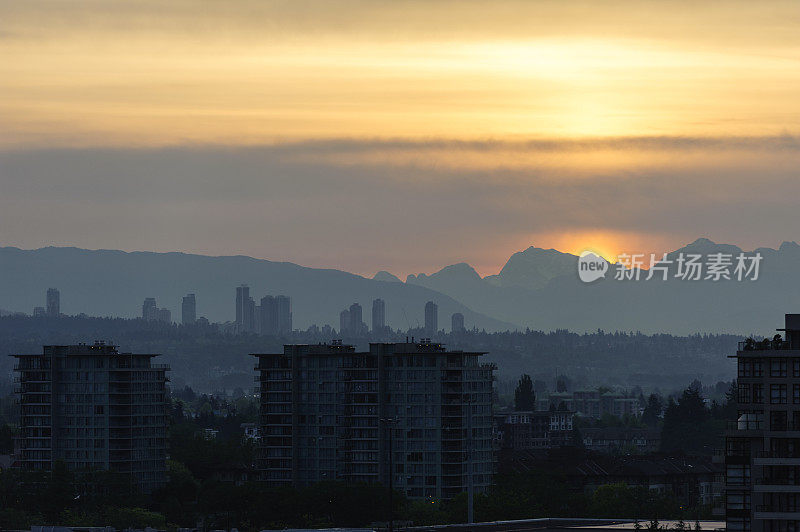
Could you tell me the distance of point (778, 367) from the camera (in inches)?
4264

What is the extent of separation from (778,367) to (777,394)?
1.63m

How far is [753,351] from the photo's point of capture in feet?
357

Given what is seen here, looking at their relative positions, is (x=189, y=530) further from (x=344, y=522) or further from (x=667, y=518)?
(x=667, y=518)

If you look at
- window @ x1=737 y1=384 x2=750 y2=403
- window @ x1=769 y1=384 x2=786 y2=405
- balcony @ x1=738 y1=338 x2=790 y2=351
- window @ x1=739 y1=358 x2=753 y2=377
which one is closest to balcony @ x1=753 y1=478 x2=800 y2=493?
window @ x1=769 y1=384 x2=786 y2=405

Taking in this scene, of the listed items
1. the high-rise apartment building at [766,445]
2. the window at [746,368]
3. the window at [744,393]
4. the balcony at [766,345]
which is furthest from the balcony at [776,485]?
the balcony at [766,345]

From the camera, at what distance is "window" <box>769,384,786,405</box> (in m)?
108

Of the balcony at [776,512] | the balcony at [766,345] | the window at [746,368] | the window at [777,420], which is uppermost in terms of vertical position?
the balcony at [766,345]

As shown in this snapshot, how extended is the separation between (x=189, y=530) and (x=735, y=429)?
3174 inches

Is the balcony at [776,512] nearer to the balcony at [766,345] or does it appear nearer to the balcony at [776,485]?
the balcony at [776,485]

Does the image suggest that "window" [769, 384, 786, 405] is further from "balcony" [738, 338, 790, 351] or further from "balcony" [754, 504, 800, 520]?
"balcony" [754, 504, 800, 520]

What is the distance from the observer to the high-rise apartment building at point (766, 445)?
107 metres

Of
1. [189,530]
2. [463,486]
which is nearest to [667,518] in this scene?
[463,486]

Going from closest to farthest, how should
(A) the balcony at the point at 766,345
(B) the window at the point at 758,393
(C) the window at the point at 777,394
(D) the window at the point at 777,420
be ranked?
(D) the window at the point at 777,420
(C) the window at the point at 777,394
(B) the window at the point at 758,393
(A) the balcony at the point at 766,345

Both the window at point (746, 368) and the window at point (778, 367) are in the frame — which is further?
the window at point (746, 368)
